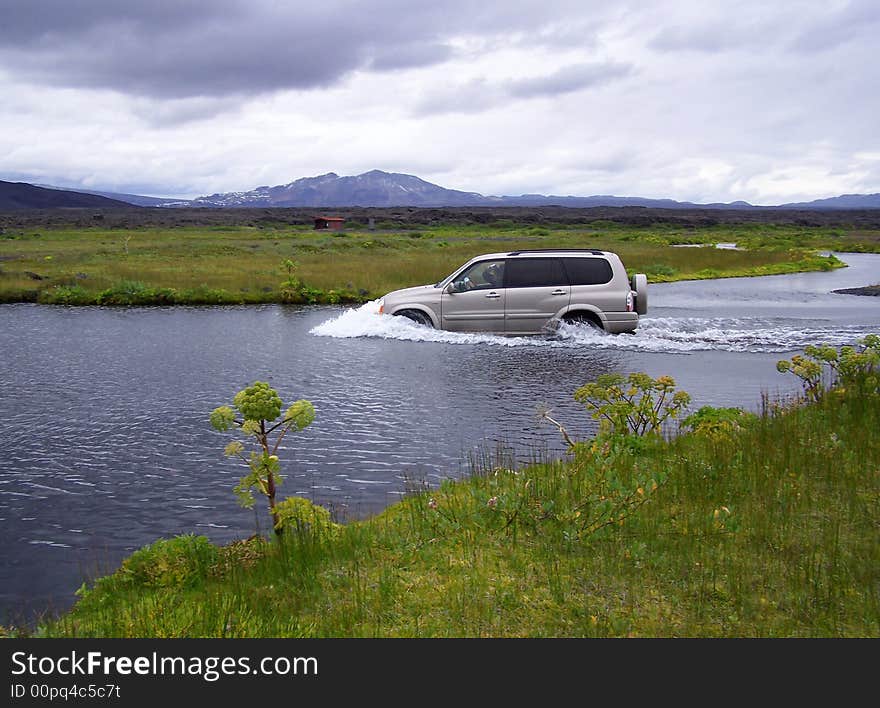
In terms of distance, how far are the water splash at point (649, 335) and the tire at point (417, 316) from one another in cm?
11

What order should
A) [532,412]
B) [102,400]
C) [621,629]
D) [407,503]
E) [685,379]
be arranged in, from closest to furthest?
[621,629] → [407,503] → [532,412] → [102,400] → [685,379]

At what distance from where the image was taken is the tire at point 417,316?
19969 millimetres

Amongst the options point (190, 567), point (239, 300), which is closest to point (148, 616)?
point (190, 567)

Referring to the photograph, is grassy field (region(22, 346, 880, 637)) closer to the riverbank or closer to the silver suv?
the silver suv

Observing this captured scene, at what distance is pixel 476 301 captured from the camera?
19.5 metres

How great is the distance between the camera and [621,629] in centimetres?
471

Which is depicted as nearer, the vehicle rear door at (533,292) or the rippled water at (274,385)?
the rippled water at (274,385)

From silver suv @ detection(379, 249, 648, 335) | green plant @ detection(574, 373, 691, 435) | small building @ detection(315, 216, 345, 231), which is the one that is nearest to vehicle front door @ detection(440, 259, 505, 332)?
silver suv @ detection(379, 249, 648, 335)

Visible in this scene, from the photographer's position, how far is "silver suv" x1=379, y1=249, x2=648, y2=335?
19.1 metres

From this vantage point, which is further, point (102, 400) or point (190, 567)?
point (102, 400)

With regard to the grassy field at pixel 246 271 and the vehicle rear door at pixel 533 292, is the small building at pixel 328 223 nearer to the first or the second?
the grassy field at pixel 246 271

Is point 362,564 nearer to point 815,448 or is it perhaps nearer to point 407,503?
point 407,503

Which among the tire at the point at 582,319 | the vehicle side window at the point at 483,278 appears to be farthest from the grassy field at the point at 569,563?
the vehicle side window at the point at 483,278

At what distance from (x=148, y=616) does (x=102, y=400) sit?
945cm
